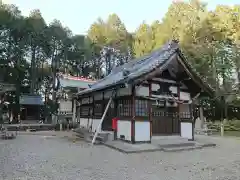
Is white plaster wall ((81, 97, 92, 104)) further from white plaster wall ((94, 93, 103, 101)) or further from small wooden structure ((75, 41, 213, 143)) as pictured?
small wooden structure ((75, 41, 213, 143))

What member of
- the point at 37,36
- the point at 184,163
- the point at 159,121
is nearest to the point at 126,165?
the point at 184,163

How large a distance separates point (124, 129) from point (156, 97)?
2040 millimetres

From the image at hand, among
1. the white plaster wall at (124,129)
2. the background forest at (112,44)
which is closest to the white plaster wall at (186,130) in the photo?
the white plaster wall at (124,129)

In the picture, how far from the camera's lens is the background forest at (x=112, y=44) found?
833 inches

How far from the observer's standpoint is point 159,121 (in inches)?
428

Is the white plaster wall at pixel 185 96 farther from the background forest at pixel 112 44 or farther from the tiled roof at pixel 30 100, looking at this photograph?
the tiled roof at pixel 30 100

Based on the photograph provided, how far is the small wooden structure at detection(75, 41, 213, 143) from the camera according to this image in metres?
9.86

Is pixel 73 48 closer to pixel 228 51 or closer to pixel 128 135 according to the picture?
pixel 228 51

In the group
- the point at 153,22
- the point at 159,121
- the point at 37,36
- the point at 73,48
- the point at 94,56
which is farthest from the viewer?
the point at 94,56

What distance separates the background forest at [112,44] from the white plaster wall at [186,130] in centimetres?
983

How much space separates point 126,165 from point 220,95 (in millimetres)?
16611

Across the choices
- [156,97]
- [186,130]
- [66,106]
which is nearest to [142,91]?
[156,97]

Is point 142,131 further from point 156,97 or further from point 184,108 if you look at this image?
point 184,108

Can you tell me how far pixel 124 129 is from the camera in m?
10.3
